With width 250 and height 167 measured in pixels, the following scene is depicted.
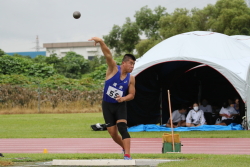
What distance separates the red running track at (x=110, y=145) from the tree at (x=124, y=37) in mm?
51731

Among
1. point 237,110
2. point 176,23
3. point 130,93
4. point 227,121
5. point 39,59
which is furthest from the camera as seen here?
point 39,59

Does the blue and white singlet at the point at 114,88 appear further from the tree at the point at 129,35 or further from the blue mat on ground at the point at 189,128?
the tree at the point at 129,35

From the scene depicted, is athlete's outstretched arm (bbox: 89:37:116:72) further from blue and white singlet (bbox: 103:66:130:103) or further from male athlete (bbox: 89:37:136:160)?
blue and white singlet (bbox: 103:66:130:103)

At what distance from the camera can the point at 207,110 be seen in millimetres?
22453

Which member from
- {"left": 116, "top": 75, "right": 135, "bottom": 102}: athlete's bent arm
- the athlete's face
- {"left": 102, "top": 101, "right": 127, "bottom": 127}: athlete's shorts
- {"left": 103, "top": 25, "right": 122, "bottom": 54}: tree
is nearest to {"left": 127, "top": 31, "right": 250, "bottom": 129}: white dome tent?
{"left": 116, "top": 75, "right": 135, "bottom": 102}: athlete's bent arm

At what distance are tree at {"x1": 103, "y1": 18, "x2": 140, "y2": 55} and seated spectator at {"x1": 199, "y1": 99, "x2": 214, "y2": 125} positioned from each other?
149 feet

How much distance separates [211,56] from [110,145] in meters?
6.77

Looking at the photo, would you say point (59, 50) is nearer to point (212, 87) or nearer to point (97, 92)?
point (97, 92)

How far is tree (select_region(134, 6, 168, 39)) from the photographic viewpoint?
6812 cm

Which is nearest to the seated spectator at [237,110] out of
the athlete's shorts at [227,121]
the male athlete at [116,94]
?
the athlete's shorts at [227,121]

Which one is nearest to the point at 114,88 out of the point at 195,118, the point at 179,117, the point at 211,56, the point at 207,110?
the point at 211,56

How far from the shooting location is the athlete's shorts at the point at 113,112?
30.5ft

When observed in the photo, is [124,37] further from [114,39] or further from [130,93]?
[130,93]

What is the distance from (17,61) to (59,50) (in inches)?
2778
